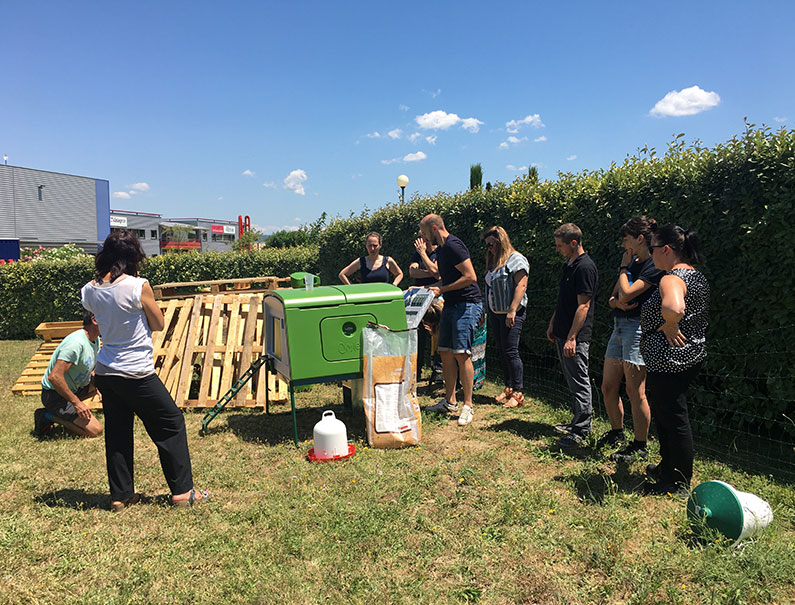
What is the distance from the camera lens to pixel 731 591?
250 centimetres

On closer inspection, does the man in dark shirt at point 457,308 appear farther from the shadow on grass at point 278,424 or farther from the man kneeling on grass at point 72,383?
the man kneeling on grass at point 72,383

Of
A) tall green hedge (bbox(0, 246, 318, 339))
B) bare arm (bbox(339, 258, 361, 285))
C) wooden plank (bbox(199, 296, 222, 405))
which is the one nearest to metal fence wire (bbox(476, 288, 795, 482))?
bare arm (bbox(339, 258, 361, 285))

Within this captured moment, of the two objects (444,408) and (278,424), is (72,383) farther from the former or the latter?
(444,408)

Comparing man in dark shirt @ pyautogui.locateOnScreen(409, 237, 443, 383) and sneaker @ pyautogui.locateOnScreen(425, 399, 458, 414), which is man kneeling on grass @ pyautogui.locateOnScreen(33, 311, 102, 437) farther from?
man in dark shirt @ pyautogui.locateOnScreen(409, 237, 443, 383)

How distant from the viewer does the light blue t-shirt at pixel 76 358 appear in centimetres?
480

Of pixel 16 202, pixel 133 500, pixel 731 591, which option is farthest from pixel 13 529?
pixel 16 202

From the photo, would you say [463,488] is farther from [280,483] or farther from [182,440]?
[182,440]

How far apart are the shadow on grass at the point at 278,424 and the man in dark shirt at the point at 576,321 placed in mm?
1944

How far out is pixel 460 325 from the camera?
5164 millimetres

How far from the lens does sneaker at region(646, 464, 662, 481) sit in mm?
3637

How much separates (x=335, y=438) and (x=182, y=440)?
121cm

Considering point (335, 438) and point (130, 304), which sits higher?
point (130, 304)

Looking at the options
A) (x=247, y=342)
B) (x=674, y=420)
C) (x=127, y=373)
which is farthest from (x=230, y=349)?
(x=674, y=420)

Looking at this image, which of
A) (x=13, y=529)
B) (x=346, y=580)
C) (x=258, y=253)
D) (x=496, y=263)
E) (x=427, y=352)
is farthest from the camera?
(x=258, y=253)
